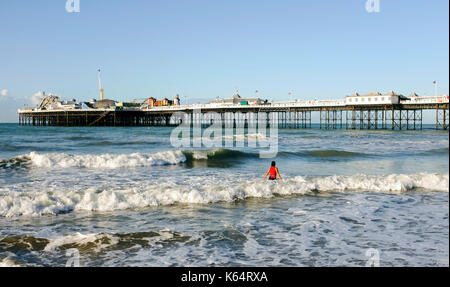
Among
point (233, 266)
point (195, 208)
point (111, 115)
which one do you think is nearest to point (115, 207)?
point (195, 208)

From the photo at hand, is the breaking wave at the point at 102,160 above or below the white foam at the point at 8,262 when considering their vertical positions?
above

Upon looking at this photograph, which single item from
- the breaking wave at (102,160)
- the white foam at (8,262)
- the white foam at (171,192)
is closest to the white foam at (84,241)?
the white foam at (8,262)

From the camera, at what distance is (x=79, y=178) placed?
1366 centimetres

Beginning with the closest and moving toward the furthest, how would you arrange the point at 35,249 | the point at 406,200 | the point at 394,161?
the point at 35,249 → the point at 406,200 → the point at 394,161

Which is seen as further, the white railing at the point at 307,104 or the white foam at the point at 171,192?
the white railing at the point at 307,104

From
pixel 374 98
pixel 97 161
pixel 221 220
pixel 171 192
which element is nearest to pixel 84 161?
pixel 97 161

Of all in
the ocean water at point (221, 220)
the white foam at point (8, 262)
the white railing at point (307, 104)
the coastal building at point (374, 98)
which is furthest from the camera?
the coastal building at point (374, 98)

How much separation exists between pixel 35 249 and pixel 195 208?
3989mm

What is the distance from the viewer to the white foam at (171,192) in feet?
29.4

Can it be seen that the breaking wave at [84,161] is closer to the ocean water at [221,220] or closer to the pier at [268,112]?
the ocean water at [221,220]

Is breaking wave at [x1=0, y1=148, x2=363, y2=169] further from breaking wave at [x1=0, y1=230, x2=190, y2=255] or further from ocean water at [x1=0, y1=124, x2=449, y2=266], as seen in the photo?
breaking wave at [x1=0, y1=230, x2=190, y2=255]
